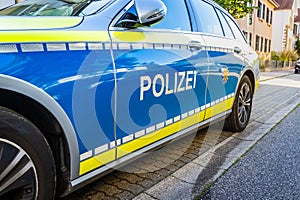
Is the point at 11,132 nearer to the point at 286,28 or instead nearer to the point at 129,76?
the point at 129,76

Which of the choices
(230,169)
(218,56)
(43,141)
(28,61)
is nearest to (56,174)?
(43,141)

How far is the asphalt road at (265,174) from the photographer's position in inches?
96.2

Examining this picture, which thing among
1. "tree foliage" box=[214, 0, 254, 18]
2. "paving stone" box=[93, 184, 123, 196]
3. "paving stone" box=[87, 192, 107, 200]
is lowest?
"paving stone" box=[87, 192, 107, 200]

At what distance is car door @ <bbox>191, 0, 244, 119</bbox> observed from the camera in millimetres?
3297

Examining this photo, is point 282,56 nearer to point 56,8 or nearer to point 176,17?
point 176,17

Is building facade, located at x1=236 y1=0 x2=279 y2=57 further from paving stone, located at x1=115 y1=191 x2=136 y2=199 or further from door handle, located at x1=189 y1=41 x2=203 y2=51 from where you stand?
paving stone, located at x1=115 y1=191 x2=136 y2=199

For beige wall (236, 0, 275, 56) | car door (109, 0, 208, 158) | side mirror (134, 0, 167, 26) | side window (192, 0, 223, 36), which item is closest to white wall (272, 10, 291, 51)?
beige wall (236, 0, 275, 56)

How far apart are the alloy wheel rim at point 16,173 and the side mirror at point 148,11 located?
1.21 metres

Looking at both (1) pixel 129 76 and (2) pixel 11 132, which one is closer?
(2) pixel 11 132

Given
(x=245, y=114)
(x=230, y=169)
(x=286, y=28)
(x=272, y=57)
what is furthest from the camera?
(x=286, y=28)

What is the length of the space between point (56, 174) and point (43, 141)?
10.9 inches

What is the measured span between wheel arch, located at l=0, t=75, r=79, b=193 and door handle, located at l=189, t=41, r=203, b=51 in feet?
5.20

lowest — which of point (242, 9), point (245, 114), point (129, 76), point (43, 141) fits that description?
point (245, 114)

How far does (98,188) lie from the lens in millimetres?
2498
